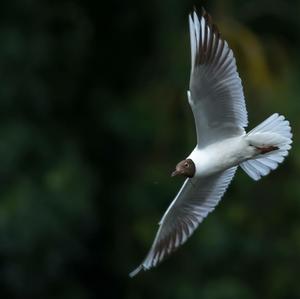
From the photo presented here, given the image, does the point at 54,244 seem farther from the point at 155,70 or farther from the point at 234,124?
the point at 234,124

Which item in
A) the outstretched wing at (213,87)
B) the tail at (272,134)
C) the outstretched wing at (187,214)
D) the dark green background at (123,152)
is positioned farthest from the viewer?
the dark green background at (123,152)

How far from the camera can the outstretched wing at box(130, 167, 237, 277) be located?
19.9 feet

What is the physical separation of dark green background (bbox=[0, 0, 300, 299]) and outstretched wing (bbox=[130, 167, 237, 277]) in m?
2.83

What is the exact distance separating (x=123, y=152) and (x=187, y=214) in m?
4.64

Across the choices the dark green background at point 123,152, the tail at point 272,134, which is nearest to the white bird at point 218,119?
the tail at point 272,134

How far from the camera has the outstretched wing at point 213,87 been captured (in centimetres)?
534

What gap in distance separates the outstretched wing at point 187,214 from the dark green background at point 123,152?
2827 mm

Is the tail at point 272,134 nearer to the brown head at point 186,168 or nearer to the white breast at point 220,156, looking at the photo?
the white breast at point 220,156

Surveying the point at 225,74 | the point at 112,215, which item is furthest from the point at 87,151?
the point at 225,74

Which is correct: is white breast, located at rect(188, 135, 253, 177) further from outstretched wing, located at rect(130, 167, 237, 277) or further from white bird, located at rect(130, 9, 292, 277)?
outstretched wing, located at rect(130, 167, 237, 277)

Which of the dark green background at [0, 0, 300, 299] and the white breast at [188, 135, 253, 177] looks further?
the dark green background at [0, 0, 300, 299]

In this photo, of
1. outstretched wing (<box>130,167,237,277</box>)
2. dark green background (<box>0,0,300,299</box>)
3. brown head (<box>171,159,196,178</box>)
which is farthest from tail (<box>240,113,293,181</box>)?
dark green background (<box>0,0,300,299</box>)

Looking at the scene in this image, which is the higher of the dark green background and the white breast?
the white breast

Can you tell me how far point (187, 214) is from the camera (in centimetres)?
611
